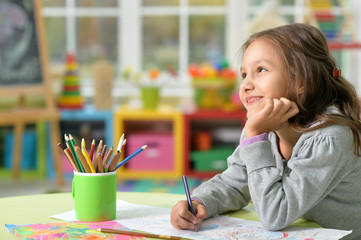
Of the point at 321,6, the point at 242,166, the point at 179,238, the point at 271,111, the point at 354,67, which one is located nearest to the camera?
the point at 179,238

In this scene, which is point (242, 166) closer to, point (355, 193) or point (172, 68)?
point (355, 193)

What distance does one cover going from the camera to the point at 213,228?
3.20 ft

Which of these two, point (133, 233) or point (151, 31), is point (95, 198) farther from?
point (151, 31)

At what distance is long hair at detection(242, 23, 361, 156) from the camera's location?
42.3 inches

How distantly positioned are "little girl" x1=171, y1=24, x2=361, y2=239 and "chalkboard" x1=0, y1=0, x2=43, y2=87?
2602 mm

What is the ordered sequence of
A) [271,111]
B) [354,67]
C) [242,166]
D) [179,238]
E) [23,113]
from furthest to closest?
[354,67] < [23,113] < [242,166] < [271,111] < [179,238]

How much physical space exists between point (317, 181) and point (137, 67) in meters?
3.25

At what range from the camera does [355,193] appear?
3.51 ft

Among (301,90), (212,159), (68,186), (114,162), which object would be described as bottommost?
(68,186)

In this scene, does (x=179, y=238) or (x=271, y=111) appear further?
(x=271, y=111)

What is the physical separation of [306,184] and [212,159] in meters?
2.66

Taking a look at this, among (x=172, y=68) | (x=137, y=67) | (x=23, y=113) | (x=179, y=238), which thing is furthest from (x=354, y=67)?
(x=179, y=238)

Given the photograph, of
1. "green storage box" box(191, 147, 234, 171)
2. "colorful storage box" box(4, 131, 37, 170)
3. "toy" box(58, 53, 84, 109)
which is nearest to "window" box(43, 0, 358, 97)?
"toy" box(58, 53, 84, 109)

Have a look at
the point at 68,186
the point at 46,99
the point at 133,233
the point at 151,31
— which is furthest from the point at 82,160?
the point at 151,31
